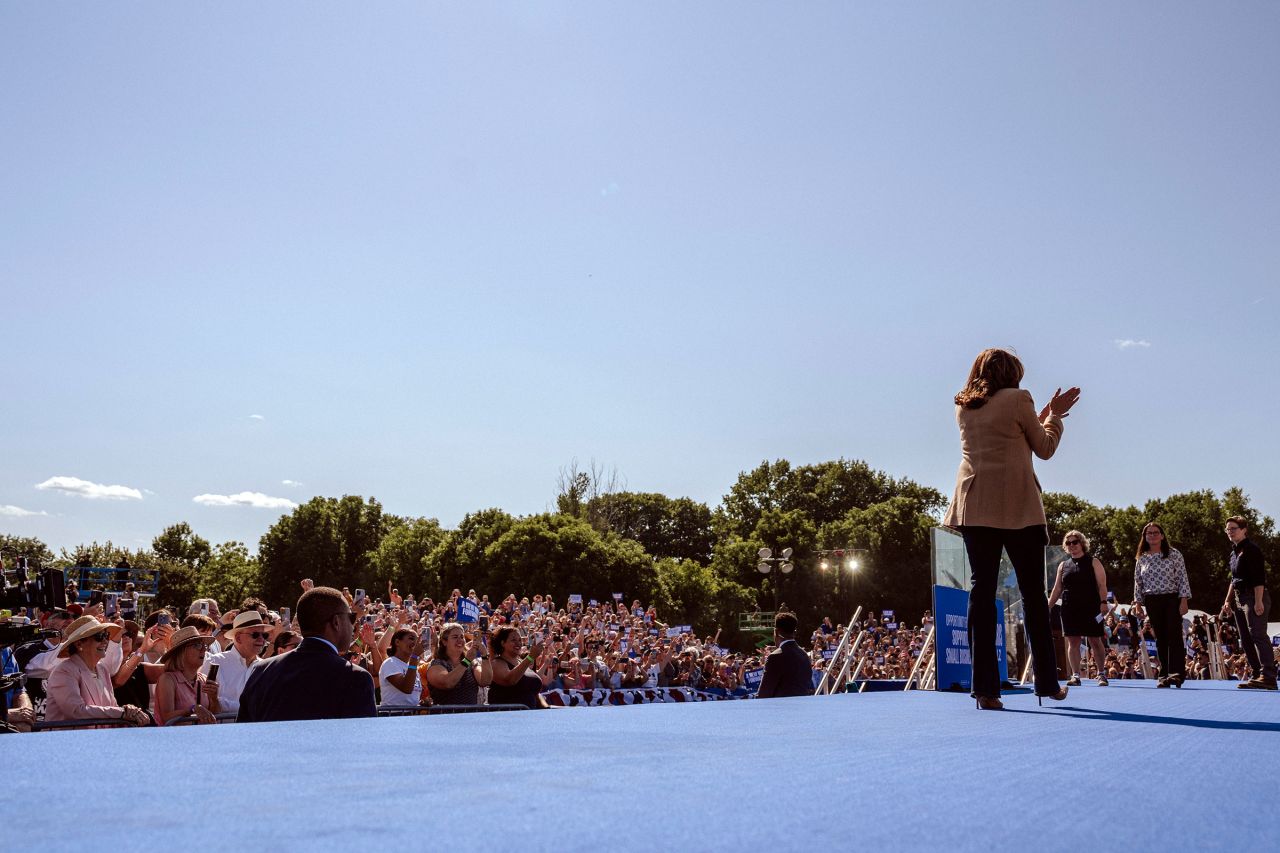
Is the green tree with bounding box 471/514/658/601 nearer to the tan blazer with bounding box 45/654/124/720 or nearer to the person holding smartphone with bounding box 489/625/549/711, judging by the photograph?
the person holding smartphone with bounding box 489/625/549/711

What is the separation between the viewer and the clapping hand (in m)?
5.00

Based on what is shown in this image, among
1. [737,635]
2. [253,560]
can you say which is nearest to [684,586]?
[737,635]

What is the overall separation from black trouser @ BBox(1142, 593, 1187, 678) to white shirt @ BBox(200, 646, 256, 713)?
7.52 metres

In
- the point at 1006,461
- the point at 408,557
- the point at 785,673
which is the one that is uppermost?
the point at 408,557

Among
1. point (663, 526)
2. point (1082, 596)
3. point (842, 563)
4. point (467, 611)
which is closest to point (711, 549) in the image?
point (663, 526)

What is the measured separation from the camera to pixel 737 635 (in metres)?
54.6

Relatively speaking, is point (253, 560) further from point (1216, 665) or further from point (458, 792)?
point (458, 792)

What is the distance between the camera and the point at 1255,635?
841cm

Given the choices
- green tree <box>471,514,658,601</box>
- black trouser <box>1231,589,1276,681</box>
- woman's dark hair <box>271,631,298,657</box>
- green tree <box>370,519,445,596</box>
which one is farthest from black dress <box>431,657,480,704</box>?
green tree <box>370,519,445,596</box>

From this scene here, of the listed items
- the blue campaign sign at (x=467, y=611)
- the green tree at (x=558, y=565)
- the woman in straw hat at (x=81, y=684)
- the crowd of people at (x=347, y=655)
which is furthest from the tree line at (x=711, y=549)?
the woman in straw hat at (x=81, y=684)

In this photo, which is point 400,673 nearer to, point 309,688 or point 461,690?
point 461,690

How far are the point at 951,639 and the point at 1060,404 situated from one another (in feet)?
12.0

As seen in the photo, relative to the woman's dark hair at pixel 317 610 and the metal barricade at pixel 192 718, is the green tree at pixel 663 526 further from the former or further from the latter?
the woman's dark hair at pixel 317 610

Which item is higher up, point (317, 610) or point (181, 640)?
point (317, 610)
